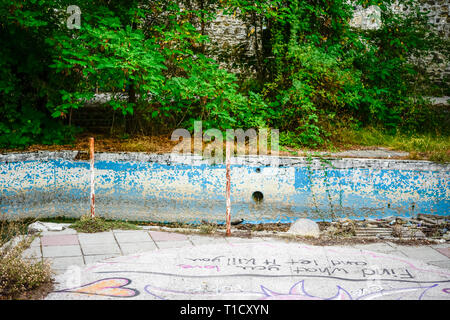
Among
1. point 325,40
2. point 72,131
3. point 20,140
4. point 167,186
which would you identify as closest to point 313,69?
point 325,40

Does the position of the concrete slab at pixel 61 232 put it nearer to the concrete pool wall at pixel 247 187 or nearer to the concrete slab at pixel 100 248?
the concrete slab at pixel 100 248

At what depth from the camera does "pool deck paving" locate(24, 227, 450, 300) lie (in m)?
A: 4.43

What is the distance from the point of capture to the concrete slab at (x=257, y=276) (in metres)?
4.38

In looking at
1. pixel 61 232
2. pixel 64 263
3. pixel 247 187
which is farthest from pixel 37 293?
pixel 247 187

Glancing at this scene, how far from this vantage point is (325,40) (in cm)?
1184

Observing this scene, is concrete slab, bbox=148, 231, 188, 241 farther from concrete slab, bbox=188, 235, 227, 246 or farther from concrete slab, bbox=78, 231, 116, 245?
concrete slab, bbox=78, 231, 116, 245

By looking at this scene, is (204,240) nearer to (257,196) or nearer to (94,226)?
(94,226)

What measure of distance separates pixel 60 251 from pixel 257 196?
461 cm

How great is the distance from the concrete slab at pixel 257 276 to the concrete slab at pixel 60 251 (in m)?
0.61

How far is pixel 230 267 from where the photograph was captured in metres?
5.15

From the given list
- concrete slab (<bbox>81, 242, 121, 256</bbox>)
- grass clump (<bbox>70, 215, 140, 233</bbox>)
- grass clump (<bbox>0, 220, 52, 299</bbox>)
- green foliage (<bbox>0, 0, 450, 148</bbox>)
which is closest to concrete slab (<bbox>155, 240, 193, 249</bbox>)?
concrete slab (<bbox>81, 242, 121, 256</bbox>)

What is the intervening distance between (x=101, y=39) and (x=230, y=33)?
18.7 feet

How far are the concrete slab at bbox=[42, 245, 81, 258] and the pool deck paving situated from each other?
0.01m
